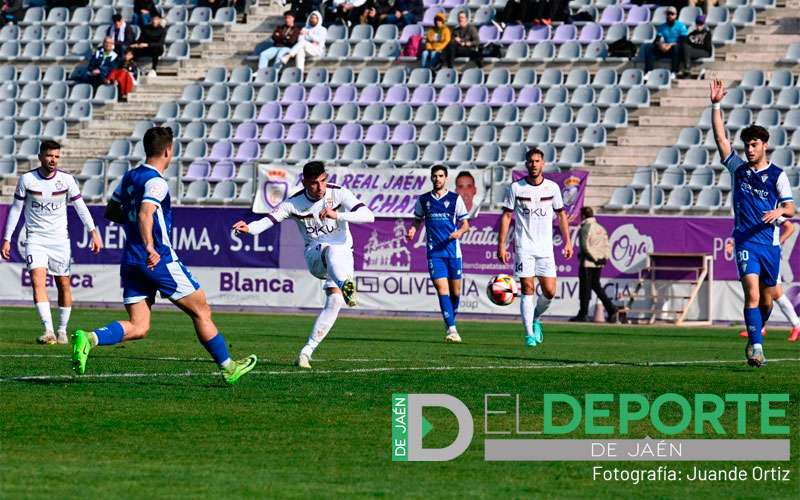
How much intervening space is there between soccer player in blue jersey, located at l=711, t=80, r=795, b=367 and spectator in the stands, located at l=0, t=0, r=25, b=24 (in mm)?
28889

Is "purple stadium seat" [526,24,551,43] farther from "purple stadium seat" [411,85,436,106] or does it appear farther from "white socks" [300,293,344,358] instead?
"white socks" [300,293,344,358]

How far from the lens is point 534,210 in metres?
18.4

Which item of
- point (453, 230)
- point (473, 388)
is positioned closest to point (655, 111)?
point (453, 230)

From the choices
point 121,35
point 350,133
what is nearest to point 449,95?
point 350,133

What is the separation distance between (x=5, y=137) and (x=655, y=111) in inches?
617

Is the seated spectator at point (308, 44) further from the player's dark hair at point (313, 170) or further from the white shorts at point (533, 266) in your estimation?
the player's dark hair at point (313, 170)

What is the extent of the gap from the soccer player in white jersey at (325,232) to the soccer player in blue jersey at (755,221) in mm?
3818

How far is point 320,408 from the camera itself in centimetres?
1050

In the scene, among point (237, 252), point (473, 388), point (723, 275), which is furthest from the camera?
point (237, 252)

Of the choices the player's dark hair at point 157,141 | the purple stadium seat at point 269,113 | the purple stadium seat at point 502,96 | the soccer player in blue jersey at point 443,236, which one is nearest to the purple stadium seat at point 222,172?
the purple stadium seat at point 269,113

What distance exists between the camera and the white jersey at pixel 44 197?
17.6 metres

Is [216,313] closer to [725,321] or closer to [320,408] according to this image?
[725,321]

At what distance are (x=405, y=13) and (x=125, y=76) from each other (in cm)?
720

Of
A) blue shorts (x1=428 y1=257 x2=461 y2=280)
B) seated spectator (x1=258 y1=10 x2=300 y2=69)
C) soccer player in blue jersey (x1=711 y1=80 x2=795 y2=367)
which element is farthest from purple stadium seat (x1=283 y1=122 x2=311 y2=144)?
soccer player in blue jersey (x1=711 y1=80 x2=795 y2=367)
